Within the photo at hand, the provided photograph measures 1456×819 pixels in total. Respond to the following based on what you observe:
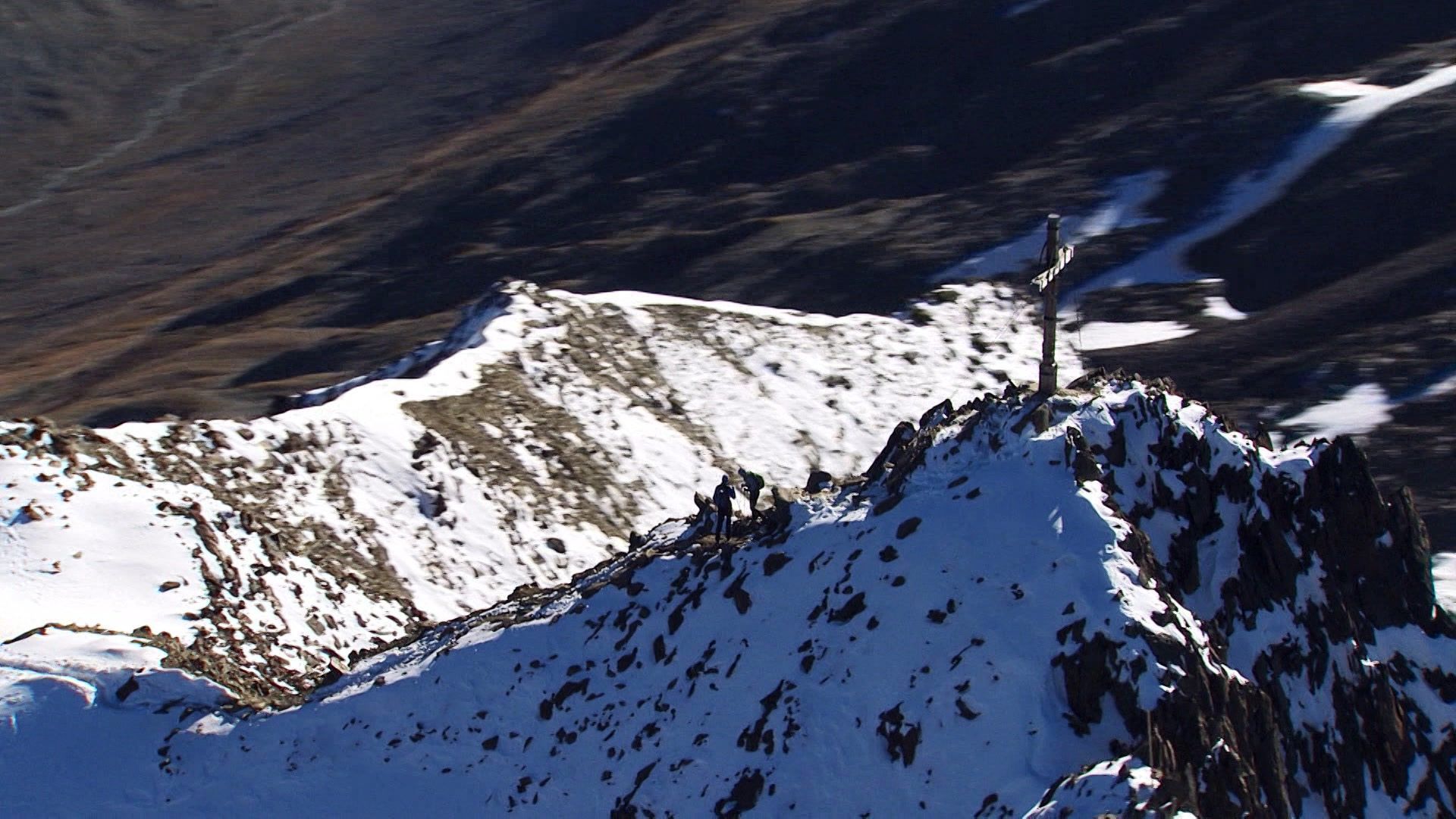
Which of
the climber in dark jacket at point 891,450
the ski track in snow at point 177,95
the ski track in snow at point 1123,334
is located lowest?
the ski track in snow at point 1123,334

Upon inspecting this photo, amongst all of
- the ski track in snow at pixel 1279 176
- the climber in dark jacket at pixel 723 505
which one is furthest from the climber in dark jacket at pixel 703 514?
the ski track in snow at pixel 1279 176

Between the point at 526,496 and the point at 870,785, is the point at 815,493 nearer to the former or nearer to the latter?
the point at 870,785

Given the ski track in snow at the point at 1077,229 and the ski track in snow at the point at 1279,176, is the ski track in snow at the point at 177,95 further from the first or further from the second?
the ski track in snow at the point at 1279,176

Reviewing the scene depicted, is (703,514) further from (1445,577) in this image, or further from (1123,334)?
(1123,334)

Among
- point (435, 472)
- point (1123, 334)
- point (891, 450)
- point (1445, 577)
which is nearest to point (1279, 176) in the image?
point (1123, 334)

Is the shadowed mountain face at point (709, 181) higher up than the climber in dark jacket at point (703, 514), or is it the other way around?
the climber in dark jacket at point (703, 514)

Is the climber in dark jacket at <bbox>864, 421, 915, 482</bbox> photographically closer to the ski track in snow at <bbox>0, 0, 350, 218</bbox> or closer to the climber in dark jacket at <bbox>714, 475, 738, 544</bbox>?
the climber in dark jacket at <bbox>714, 475, 738, 544</bbox>

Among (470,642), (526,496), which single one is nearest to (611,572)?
(470,642)
